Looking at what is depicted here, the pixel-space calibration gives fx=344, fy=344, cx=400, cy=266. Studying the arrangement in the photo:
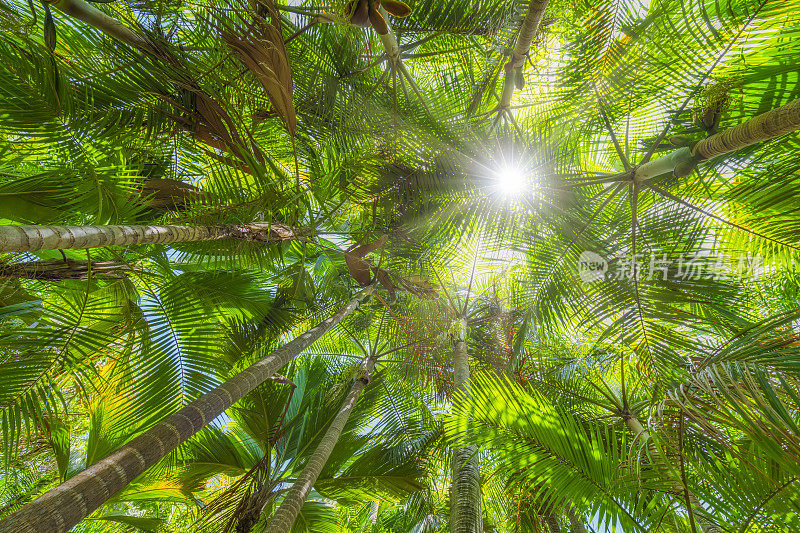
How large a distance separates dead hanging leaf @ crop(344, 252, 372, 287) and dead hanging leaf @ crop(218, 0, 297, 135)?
1.56 metres

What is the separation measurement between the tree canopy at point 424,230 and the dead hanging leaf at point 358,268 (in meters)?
0.03

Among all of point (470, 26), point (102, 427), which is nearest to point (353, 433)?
point (102, 427)

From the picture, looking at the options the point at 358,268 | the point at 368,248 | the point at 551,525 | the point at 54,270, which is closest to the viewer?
the point at 54,270

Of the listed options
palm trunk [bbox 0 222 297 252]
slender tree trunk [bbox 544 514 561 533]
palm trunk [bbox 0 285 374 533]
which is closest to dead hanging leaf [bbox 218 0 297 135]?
palm trunk [bbox 0 222 297 252]

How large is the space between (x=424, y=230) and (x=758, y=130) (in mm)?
2444

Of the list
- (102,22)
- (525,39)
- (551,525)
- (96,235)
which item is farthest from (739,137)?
(551,525)

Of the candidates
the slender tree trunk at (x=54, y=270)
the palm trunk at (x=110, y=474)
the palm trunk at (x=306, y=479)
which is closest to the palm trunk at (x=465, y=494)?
the palm trunk at (x=306, y=479)

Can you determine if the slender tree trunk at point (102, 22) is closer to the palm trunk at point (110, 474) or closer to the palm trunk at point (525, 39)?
the palm trunk at point (110, 474)

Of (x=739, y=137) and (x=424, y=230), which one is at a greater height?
(x=424, y=230)

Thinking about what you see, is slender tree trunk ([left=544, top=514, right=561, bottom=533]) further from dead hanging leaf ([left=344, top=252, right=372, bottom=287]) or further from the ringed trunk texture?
the ringed trunk texture

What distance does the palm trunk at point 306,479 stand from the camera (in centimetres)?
214

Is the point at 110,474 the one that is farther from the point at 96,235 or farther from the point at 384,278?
the point at 384,278

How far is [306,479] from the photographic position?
9.00 feet

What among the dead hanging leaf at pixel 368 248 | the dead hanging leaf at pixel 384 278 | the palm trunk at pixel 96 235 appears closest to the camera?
the palm trunk at pixel 96 235
